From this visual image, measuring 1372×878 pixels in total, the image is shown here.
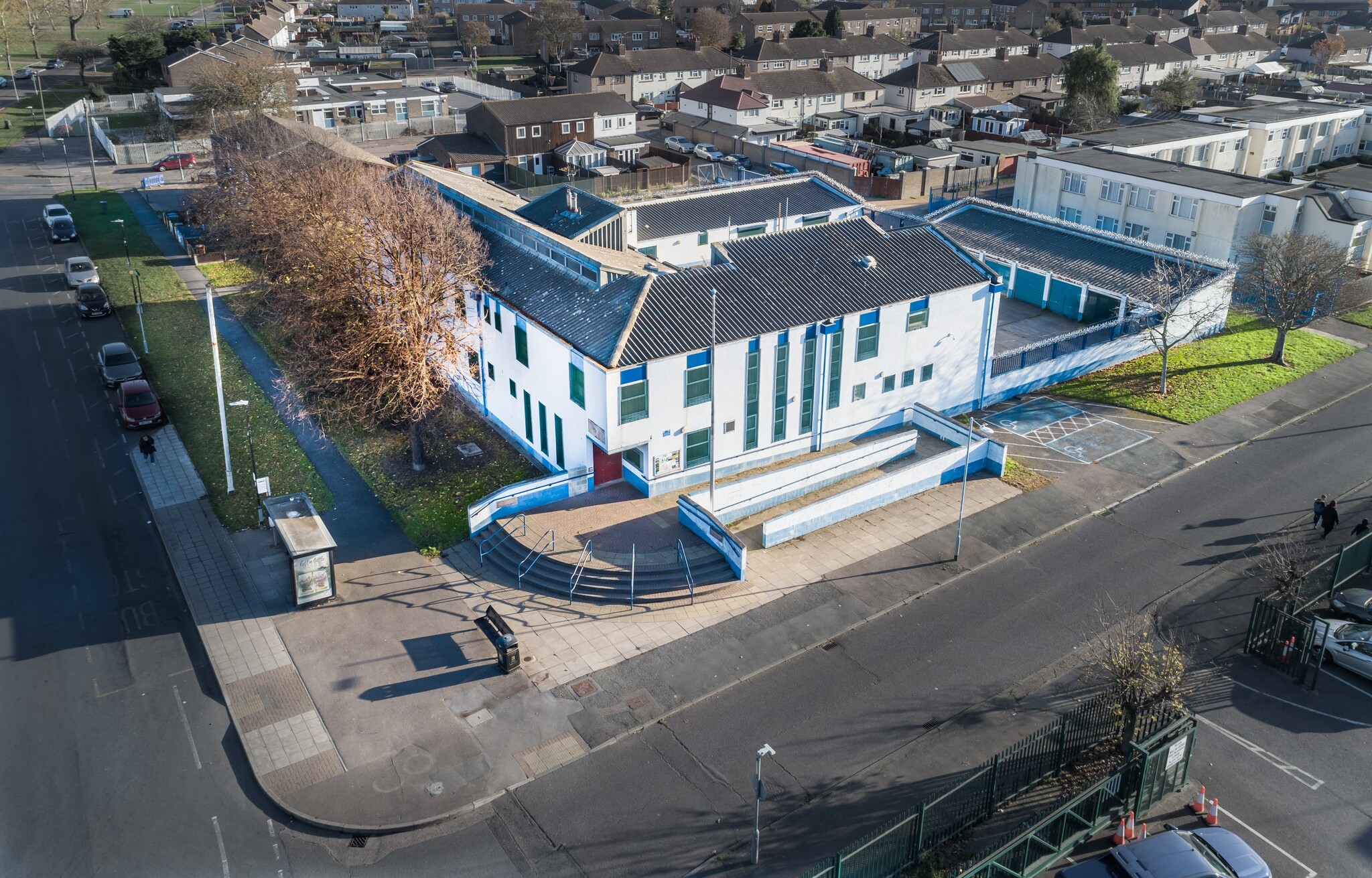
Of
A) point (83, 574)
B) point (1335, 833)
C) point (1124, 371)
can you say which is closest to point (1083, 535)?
point (1335, 833)

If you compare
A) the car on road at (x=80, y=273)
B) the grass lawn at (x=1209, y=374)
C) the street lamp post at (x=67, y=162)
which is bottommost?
Result: the grass lawn at (x=1209, y=374)

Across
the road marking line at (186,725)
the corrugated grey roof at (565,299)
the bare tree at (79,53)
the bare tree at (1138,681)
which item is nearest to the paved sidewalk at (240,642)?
the road marking line at (186,725)

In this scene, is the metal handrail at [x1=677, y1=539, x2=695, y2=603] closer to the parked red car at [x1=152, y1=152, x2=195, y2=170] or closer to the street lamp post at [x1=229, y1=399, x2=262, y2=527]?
the street lamp post at [x1=229, y1=399, x2=262, y2=527]

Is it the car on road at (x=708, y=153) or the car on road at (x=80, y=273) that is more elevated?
the car on road at (x=708, y=153)

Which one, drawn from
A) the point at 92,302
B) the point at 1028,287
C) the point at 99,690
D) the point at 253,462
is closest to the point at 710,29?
the point at 1028,287

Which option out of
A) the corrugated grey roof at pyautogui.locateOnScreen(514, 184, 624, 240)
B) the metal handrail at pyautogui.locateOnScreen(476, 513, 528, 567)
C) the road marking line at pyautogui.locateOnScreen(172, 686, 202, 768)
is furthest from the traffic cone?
the corrugated grey roof at pyautogui.locateOnScreen(514, 184, 624, 240)

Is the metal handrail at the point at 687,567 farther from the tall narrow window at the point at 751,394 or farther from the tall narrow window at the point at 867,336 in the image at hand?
the tall narrow window at the point at 867,336

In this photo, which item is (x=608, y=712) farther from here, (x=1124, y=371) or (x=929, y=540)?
(x=1124, y=371)
